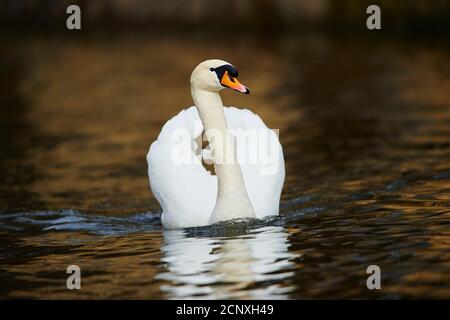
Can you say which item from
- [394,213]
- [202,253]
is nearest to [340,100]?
[394,213]

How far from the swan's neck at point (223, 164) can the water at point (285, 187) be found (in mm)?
156

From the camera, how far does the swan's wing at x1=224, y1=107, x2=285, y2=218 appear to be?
1034 cm

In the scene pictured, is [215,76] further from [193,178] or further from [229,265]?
[229,265]

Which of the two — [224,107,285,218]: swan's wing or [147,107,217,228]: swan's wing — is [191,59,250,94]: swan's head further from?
[224,107,285,218]: swan's wing

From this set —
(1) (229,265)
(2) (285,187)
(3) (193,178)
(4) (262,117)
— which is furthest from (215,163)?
(4) (262,117)

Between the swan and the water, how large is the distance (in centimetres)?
24

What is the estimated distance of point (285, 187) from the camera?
41.1ft

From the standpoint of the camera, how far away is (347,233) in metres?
9.52

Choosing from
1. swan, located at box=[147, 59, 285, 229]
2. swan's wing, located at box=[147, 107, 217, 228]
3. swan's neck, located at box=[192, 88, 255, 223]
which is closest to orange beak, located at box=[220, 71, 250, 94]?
swan, located at box=[147, 59, 285, 229]

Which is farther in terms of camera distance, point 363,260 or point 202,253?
point 202,253

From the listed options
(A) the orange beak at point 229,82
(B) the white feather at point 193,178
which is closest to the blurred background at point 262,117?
(B) the white feather at point 193,178

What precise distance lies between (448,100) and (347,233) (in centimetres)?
901

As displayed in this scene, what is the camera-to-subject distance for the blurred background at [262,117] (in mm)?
8445

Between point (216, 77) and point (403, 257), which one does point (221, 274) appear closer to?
point (403, 257)
